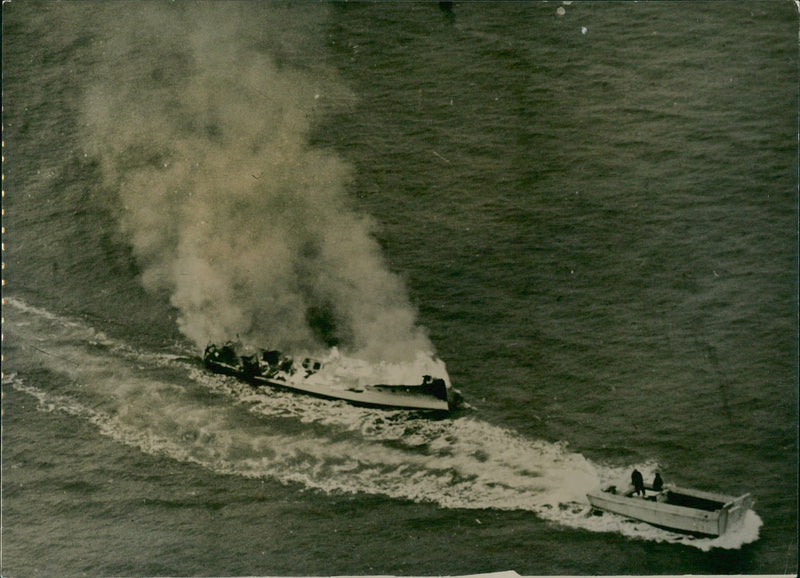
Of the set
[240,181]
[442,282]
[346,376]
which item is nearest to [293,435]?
[346,376]

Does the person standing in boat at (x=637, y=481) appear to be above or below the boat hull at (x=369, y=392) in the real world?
below

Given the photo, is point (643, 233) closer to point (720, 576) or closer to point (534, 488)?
point (534, 488)

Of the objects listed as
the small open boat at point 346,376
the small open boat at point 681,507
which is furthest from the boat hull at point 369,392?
the small open boat at point 681,507

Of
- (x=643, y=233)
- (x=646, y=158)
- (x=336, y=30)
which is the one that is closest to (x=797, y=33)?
(x=646, y=158)

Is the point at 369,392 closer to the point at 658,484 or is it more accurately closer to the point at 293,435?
the point at 293,435

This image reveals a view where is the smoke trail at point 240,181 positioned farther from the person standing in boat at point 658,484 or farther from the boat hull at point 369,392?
the person standing in boat at point 658,484
